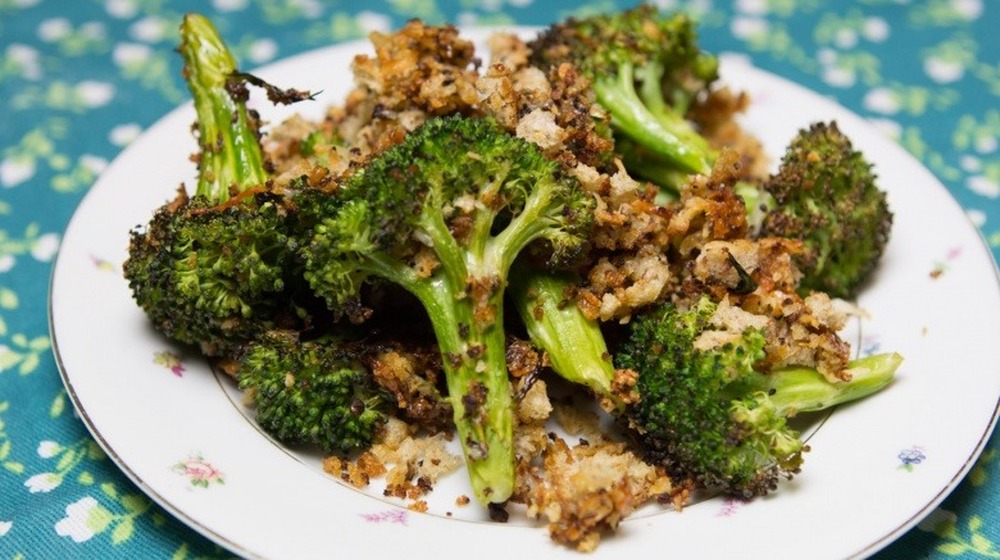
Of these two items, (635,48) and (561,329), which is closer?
(561,329)

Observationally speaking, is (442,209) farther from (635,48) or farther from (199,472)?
(635,48)

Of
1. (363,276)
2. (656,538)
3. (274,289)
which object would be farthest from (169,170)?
(656,538)

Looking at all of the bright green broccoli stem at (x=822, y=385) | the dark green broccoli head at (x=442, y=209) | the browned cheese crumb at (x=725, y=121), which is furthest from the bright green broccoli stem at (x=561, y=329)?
the browned cheese crumb at (x=725, y=121)

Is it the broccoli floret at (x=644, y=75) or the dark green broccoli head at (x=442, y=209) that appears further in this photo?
the broccoli floret at (x=644, y=75)

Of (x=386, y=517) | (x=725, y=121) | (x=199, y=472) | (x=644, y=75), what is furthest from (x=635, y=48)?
(x=199, y=472)

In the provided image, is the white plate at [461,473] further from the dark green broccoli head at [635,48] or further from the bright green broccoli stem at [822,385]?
the dark green broccoli head at [635,48]

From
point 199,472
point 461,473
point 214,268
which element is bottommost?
point 461,473

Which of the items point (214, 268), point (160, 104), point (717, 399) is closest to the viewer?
point (717, 399)

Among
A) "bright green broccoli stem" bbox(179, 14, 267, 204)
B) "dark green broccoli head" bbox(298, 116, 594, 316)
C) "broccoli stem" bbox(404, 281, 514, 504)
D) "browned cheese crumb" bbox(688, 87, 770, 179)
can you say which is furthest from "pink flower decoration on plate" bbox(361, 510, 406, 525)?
"browned cheese crumb" bbox(688, 87, 770, 179)
